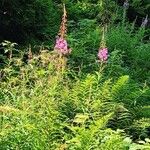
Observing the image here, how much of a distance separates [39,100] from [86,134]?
0.82 metres

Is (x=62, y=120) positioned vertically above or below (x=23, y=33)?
below

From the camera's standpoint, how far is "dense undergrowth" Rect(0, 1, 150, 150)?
3.89m

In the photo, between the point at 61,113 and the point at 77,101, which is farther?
the point at 77,101

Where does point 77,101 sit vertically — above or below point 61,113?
above

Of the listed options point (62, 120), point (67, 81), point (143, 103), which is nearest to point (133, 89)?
point (143, 103)

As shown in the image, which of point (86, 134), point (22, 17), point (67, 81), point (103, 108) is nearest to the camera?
point (86, 134)

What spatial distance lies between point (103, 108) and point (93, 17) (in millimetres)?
4208

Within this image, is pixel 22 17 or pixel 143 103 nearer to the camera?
pixel 143 103

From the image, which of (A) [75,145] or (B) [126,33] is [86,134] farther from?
(B) [126,33]

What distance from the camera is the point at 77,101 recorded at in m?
4.78

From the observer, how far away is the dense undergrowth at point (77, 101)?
3889 mm

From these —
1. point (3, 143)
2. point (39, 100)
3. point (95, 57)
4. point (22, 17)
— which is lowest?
point (3, 143)

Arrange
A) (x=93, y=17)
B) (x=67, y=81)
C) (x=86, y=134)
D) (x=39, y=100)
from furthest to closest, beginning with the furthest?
(x=93, y=17)
(x=67, y=81)
(x=39, y=100)
(x=86, y=134)

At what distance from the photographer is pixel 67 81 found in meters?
5.19
